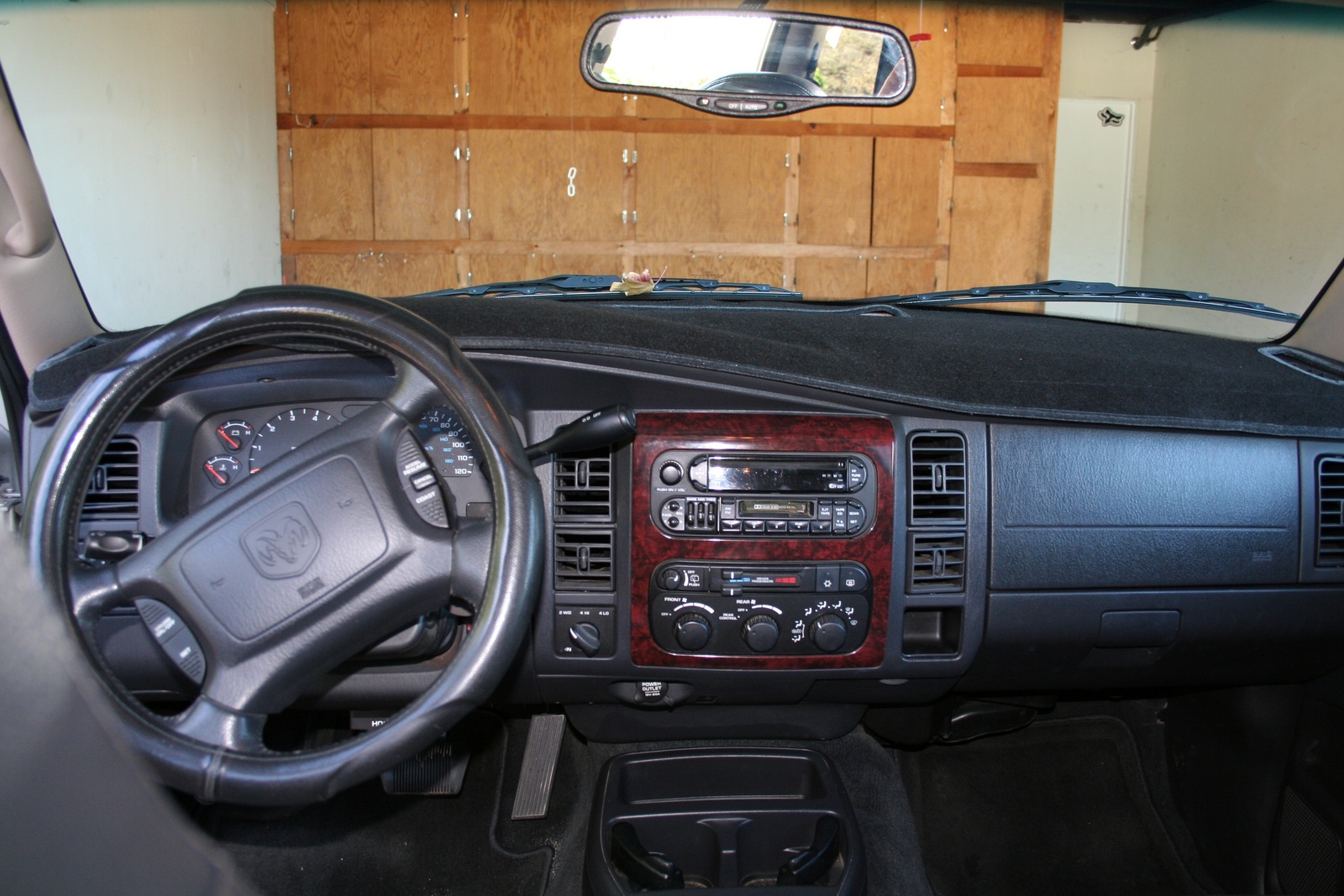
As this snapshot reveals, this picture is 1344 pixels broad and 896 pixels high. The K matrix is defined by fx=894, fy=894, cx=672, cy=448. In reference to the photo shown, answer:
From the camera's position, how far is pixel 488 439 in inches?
41.8

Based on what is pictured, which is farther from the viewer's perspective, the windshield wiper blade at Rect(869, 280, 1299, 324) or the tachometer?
the windshield wiper blade at Rect(869, 280, 1299, 324)

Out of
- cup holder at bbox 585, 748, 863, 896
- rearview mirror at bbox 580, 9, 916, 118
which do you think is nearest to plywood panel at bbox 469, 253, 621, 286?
rearview mirror at bbox 580, 9, 916, 118

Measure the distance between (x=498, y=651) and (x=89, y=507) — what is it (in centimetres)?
85

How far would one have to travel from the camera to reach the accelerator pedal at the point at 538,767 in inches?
82.8

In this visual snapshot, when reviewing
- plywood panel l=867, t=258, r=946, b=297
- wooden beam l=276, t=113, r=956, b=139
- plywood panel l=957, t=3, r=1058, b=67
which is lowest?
plywood panel l=867, t=258, r=946, b=297

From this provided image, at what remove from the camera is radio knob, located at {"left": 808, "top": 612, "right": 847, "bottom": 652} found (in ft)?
5.10

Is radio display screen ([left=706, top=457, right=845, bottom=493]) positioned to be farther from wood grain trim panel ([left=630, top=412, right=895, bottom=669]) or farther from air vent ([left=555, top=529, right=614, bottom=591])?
air vent ([left=555, top=529, right=614, bottom=591])

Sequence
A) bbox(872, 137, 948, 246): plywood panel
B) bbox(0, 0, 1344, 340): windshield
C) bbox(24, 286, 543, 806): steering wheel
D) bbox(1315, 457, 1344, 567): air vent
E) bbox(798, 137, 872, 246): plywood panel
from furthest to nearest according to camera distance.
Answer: bbox(872, 137, 948, 246): plywood panel → bbox(798, 137, 872, 246): plywood panel → bbox(0, 0, 1344, 340): windshield → bbox(1315, 457, 1344, 567): air vent → bbox(24, 286, 543, 806): steering wheel

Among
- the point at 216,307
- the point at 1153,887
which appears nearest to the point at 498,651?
the point at 216,307

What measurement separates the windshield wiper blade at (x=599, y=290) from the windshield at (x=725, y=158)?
3.94 meters

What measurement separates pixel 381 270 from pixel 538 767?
18.6ft

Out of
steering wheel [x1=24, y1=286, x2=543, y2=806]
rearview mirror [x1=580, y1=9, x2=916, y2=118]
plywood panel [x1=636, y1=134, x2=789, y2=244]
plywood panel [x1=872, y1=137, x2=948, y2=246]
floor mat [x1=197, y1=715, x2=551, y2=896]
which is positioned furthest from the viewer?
plywood panel [x1=872, y1=137, x2=948, y2=246]

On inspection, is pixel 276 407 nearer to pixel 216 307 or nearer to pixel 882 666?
pixel 216 307

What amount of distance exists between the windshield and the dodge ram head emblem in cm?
518
